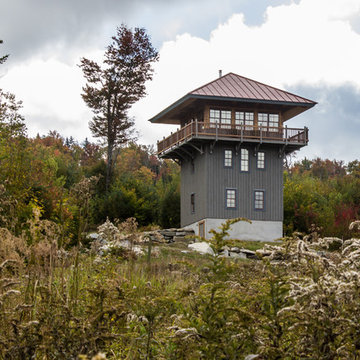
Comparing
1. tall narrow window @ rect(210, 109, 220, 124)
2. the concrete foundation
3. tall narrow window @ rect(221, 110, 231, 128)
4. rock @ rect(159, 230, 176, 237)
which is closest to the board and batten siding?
the concrete foundation

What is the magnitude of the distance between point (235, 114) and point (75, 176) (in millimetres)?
14397

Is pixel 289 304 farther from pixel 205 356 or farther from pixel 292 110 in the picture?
pixel 292 110

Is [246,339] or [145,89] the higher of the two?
[145,89]

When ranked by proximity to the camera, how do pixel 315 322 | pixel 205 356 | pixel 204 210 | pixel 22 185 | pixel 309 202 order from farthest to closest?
pixel 309 202 → pixel 204 210 → pixel 22 185 → pixel 205 356 → pixel 315 322

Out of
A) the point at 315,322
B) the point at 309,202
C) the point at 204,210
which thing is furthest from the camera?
the point at 309,202

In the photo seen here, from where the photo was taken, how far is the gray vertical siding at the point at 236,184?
37750 millimetres

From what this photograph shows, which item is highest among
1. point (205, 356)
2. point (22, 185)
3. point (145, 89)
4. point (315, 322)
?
point (145, 89)

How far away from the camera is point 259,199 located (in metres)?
38.5

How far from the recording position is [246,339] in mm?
4477

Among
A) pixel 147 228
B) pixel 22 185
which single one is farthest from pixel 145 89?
pixel 22 185

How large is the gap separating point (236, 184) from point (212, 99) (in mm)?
5249

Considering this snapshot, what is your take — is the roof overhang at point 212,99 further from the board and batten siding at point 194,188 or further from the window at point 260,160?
the board and batten siding at point 194,188

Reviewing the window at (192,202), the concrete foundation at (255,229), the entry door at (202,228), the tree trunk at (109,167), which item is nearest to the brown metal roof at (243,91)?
the window at (192,202)

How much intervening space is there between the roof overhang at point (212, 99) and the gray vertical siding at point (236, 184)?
2537 mm
